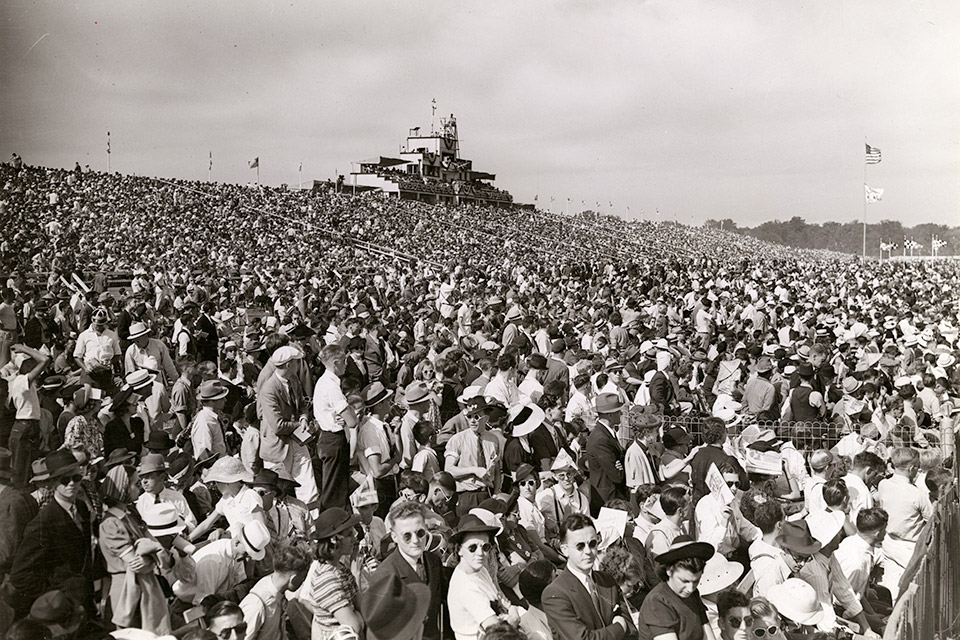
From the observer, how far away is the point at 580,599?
14.6 feet

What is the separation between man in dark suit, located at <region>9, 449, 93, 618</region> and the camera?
13.7 ft

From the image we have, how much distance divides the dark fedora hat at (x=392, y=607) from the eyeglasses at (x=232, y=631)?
1.99 feet

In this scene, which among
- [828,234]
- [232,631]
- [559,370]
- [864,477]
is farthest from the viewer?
[828,234]

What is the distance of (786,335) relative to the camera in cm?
1458

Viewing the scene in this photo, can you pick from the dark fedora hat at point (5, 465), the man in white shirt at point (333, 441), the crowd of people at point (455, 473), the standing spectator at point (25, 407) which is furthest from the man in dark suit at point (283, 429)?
the dark fedora hat at point (5, 465)

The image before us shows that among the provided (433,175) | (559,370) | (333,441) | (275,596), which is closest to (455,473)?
(333,441)

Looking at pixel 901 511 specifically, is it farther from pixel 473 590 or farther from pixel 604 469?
pixel 473 590

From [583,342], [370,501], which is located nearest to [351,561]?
[370,501]

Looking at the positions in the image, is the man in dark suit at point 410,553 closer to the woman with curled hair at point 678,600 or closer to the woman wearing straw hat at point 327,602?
the woman wearing straw hat at point 327,602

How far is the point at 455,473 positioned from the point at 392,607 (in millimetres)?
2354

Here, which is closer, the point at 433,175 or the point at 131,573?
the point at 131,573

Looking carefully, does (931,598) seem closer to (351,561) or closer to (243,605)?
(351,561)

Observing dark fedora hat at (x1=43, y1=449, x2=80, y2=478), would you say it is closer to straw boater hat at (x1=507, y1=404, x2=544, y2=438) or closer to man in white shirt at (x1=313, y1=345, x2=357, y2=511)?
man in white shirt at (x1=313, y1=345, x2=357, y2=511)

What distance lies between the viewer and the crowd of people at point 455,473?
443cm
